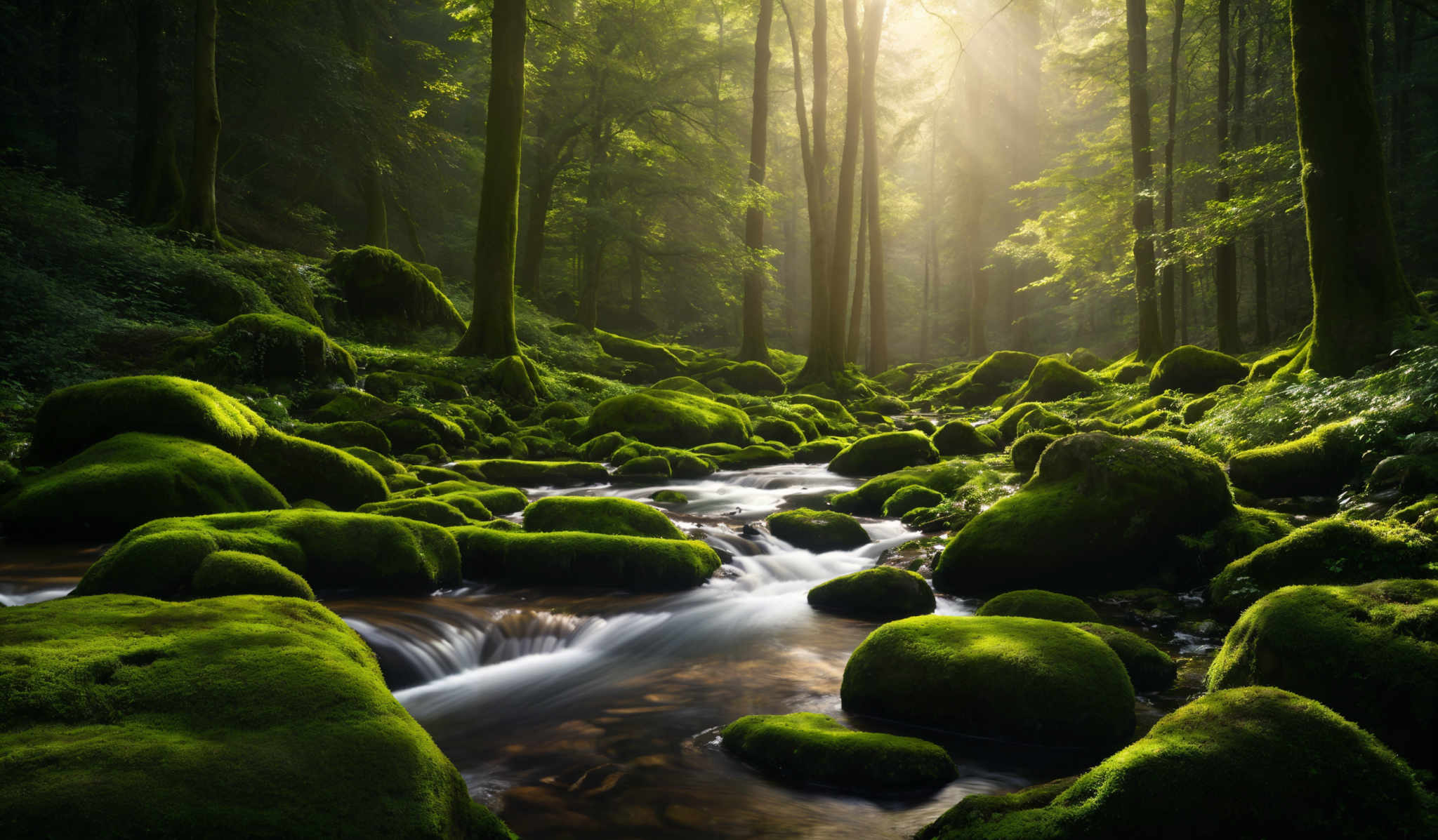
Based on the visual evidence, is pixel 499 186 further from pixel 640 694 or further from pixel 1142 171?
pixel 1142 171

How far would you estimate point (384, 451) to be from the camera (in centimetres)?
1098

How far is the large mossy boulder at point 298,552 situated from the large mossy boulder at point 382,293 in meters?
11.8

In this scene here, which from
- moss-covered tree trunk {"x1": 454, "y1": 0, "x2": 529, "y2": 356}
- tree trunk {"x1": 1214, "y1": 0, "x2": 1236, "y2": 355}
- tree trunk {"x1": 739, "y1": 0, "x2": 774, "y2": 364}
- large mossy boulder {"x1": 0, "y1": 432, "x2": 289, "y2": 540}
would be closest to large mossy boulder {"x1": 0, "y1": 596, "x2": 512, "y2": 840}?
large mossy boulder {"x1": 0, "y1": 432, "x2": 289, "y2": 540}

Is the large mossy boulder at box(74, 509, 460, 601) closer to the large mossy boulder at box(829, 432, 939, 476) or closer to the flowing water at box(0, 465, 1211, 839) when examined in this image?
the flowing water at box(0, 465, 1211, 839)

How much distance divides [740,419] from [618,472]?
4343 mm

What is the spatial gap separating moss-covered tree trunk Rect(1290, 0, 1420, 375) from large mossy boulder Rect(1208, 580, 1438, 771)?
268 inches

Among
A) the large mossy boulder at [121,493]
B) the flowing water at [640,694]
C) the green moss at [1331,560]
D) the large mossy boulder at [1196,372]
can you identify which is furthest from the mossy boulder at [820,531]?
the large mossy boulder at [1196,372]

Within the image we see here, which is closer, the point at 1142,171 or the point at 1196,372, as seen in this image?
the point at 1196,372

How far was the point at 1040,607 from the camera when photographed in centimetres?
557

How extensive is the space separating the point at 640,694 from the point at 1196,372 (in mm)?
13235

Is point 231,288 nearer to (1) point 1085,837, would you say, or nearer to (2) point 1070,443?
(2) point 1070,443

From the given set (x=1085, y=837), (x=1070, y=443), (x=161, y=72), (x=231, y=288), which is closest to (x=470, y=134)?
(x=161, y=72)

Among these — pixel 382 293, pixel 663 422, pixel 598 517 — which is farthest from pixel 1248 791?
pixel 382 293

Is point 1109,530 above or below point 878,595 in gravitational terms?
above
